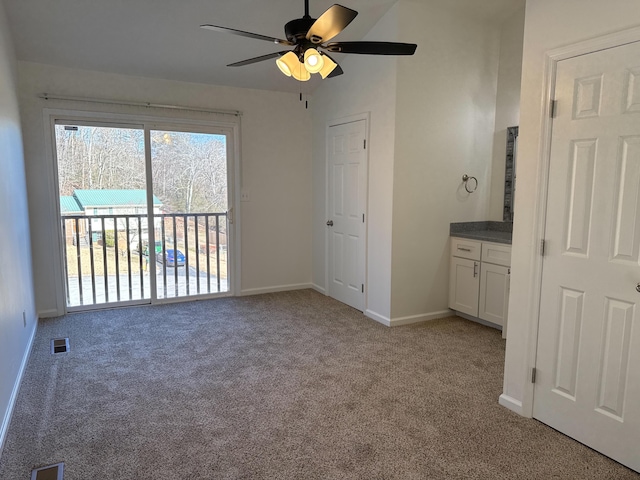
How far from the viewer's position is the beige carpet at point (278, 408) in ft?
6.38

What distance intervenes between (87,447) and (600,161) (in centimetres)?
290

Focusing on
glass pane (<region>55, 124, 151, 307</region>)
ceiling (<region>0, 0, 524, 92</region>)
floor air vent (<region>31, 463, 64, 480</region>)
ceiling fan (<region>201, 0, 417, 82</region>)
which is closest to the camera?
floor air vent (<region>31, 463, 64, 480</region>)

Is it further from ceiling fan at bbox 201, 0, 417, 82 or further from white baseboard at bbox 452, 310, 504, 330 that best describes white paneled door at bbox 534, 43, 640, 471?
white baseboard at bbox 452, 310, 504, 330

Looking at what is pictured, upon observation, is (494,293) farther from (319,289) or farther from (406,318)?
(319,289)

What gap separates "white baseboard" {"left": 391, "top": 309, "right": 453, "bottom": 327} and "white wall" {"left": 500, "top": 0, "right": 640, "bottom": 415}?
4.83 ft

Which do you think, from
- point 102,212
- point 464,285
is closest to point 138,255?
point 102,212

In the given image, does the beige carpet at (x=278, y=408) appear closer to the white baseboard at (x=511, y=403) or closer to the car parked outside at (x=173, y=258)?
the white baseboard at (x=511, y=403)

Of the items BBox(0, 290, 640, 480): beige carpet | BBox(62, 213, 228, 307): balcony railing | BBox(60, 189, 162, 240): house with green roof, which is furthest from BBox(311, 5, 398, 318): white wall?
BBox(60, 189, 162, 240): house with green roof

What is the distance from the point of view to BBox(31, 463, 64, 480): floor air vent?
1.84 metres

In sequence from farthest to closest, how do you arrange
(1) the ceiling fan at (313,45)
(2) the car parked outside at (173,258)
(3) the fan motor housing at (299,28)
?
(2) the car parked outside at (173,258)
(3) the fan motor housing at (299,28)
(1) the ceiling fan at (313,45)

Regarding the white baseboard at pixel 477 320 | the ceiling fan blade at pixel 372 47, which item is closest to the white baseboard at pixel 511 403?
the white baseboard at pixel 477 320

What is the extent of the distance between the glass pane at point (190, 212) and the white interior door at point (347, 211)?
128 cm

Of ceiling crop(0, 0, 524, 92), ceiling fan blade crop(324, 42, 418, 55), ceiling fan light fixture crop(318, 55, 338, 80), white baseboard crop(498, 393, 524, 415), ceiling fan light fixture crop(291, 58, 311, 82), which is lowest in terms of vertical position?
white baseboard crop(498, 393, 524, 415)

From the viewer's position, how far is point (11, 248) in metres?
2.78
